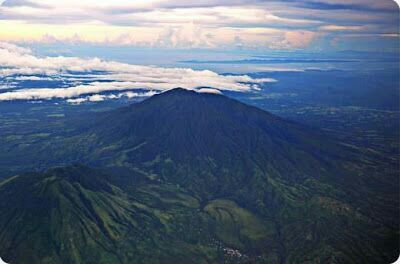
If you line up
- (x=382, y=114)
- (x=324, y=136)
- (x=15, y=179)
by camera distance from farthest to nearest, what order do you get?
(x=382, y=114), (x=324, y=136), (x=15, y=179)

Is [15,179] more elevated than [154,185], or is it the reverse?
[15,179]

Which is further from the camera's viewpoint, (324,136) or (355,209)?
(324,136)

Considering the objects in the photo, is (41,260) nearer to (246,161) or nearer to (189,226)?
(189,226)

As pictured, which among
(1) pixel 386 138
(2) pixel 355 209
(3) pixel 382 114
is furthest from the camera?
(3) pixel 382 114

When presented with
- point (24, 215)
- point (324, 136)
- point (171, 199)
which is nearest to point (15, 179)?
point (24, 215)

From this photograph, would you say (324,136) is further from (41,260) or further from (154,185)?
(41,260)

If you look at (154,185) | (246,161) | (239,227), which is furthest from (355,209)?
(154,185)
